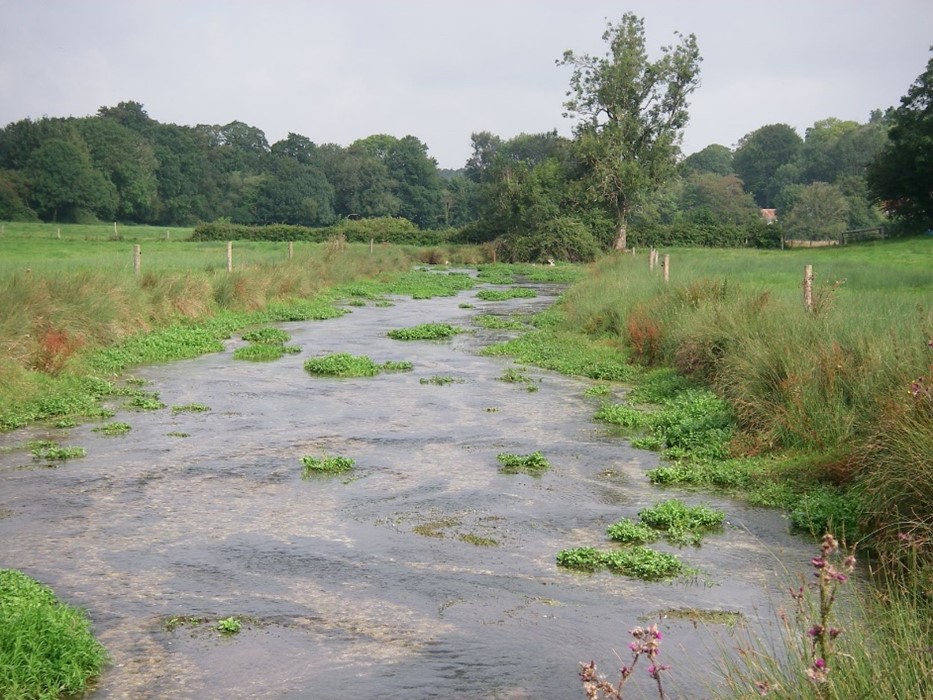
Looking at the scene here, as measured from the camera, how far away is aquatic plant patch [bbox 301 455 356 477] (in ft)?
39.3

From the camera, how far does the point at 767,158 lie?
132 meters

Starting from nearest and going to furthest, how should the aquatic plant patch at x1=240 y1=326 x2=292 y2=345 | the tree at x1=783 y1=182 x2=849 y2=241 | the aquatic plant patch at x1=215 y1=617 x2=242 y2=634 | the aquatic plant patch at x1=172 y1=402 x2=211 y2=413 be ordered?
the aquatic plant patch at x1=215 y1=617 x2=242 y2=634, the aquatic plant patch at x1=172 y1=402 x2=211 y2=413, the aquatic plant patch at x1=240 y1=326 x2=292 y2=345, the tree at x1=783 y1=182 x2=849 y2=241

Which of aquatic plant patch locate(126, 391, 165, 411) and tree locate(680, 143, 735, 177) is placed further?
tree locate(680, 143, 735, 177)

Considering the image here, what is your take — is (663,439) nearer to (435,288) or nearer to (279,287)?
(279,287)

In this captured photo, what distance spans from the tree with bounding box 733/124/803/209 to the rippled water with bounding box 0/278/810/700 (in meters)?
125

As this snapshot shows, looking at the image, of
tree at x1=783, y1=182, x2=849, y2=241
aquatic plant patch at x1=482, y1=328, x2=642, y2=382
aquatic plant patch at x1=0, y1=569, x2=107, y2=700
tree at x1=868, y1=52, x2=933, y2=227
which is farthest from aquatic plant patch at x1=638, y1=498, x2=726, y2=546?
tree at x1=783, y1=182, x2=849, y2=241

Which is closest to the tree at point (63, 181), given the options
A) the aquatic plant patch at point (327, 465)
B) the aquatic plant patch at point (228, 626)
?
the aquatic plant patch at point (327, 465)

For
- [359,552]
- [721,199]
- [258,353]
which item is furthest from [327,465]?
[721,199]

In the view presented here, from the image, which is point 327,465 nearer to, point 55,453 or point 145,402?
point 55,453

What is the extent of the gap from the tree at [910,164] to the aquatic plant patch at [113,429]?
162ft

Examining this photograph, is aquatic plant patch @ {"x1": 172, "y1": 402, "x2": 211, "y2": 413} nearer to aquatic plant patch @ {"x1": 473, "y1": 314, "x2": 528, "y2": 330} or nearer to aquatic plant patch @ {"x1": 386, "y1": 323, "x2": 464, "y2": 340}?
aquatic plant patch @ {"x1": 386, "y1": 323, "x2": 464, "y2": 340}

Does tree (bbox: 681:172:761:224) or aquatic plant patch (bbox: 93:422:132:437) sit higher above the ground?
tree (bbox: 681:172:761:224)

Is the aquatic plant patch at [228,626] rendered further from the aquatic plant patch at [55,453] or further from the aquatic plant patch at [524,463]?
the aquatic plant patch at [55,453]

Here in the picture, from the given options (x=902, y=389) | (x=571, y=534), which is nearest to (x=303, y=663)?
(x=571, y=534)
